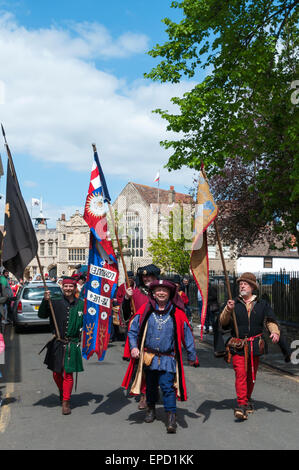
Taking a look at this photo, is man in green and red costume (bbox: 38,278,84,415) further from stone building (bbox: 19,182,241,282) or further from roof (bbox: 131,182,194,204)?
roof (bbox: 131,182,194,204)

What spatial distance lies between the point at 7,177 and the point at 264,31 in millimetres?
8685

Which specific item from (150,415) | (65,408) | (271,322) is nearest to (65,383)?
(65,408)

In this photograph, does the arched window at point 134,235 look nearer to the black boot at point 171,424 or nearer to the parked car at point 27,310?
the parked car at point 27,310

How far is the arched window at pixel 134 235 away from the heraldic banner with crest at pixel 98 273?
56.0 meters

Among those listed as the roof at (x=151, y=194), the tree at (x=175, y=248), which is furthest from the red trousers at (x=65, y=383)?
the roof at (x=151, y=194)

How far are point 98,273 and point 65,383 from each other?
1501mm

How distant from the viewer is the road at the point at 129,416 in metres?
5.17

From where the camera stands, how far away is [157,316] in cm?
604

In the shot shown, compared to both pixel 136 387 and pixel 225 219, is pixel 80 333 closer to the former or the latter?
pixel 136 387

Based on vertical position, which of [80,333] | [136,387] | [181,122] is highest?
[181,122]

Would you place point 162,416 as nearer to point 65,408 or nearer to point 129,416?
point 129,416

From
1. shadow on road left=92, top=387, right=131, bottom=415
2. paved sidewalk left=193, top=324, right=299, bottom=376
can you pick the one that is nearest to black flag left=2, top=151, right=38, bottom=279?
shadow on road left=92, top=387, right=131, bottom=415

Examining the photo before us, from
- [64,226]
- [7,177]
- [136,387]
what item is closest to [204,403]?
[136,387]
